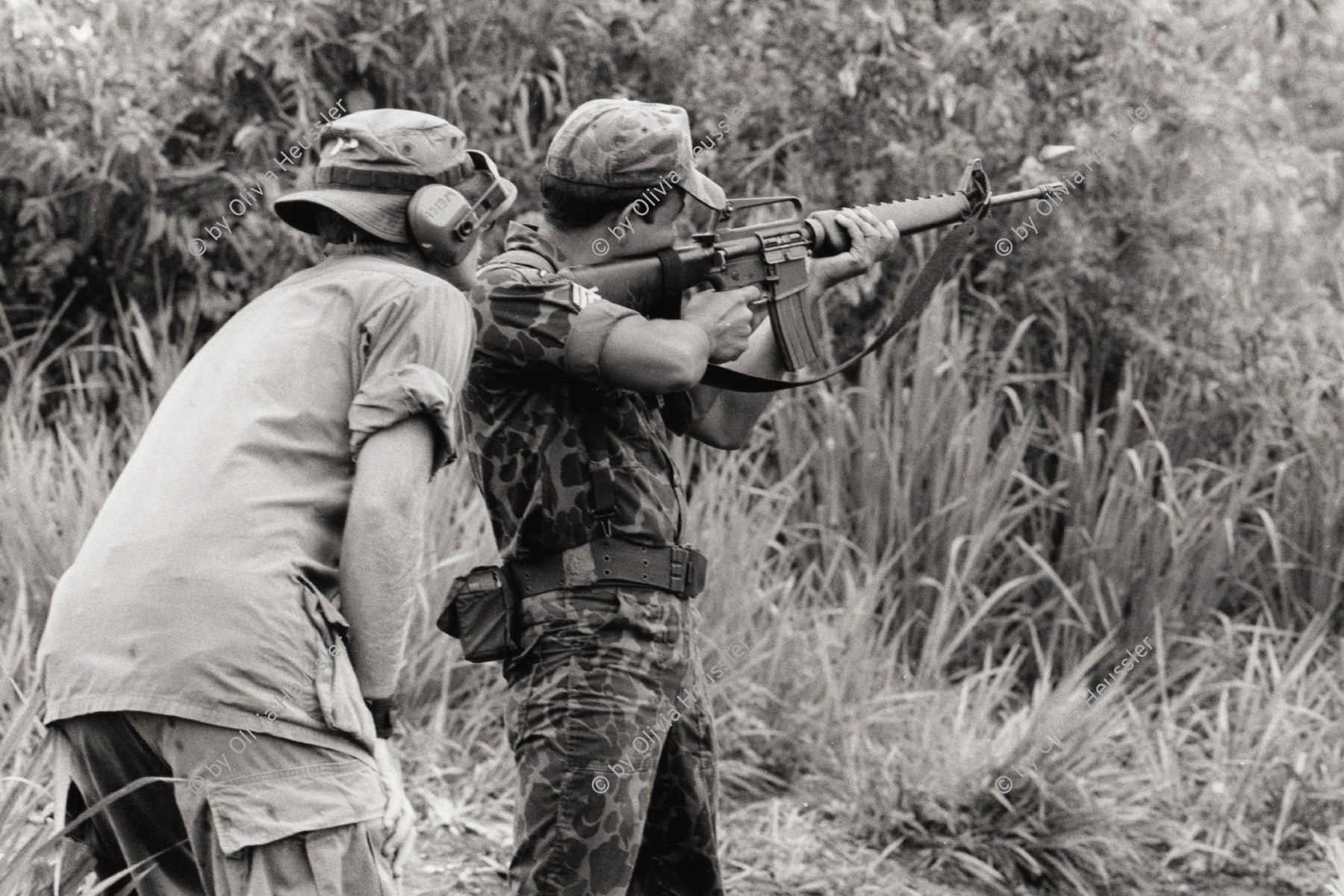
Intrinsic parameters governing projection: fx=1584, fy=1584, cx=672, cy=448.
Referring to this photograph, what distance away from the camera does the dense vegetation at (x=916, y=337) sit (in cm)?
493

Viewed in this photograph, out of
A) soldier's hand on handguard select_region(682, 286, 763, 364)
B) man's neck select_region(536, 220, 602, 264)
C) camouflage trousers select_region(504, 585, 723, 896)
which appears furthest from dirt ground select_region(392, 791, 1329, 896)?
man's neck select_region(536, 220, 602, 264)

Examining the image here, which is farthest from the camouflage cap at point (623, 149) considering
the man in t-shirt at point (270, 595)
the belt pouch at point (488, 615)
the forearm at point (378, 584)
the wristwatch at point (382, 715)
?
the wristwatch at point (382, 715)

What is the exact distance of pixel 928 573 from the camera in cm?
547

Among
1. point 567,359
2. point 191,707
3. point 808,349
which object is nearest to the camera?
point 191,707

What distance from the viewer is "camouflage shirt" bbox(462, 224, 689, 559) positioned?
113 inches

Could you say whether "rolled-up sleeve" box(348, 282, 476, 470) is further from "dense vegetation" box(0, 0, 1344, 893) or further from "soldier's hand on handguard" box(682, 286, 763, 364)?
"dense vegetation" box(0, 0, 1344, 893)

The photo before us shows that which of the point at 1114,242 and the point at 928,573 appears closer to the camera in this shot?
the point at 928,573

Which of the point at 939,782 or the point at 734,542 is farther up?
the point at 734,542

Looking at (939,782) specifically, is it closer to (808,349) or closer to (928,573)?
(928,573)

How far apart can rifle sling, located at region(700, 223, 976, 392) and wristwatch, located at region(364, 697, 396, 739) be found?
3.46ft

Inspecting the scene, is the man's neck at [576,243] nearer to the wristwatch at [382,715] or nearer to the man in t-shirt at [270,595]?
the man in t-shirt at [270,595]

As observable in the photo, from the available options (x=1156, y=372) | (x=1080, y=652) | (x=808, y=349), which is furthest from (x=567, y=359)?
(x=1156, y=372)

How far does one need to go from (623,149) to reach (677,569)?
79 centimetres

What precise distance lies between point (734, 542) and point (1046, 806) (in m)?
1.25
